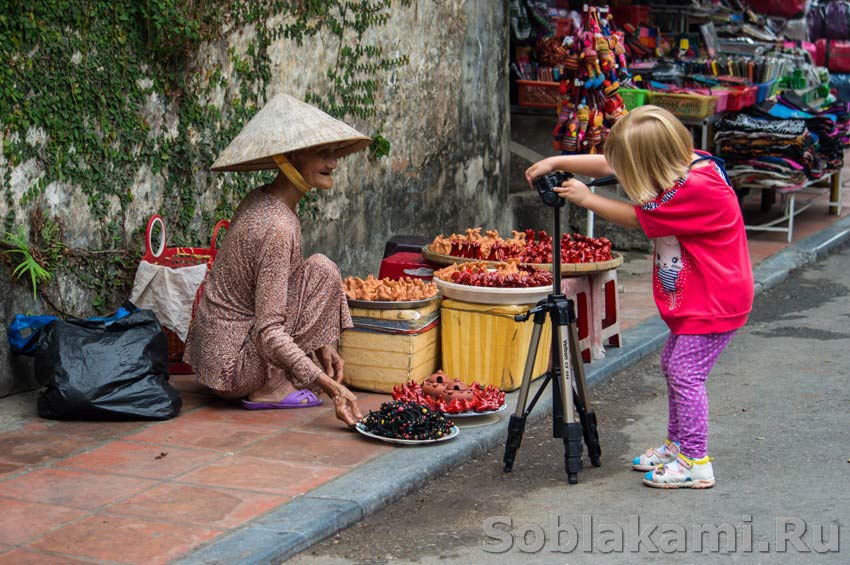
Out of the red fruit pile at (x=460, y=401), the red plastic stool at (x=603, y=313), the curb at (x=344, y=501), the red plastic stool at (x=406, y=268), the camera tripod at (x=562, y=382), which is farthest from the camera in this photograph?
the red plastic stool at (x=406, y=268)

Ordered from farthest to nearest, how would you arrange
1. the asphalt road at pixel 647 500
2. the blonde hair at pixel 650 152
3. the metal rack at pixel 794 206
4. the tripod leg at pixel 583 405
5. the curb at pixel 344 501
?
the metal rack at pixel 794 206, the tripod leg at pixel 583 405, the blonde hair at pixel 650 152, the asphalt road at pixel 647 500, the curb at pixel 344 501

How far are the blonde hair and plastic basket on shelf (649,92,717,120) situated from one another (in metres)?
6.48

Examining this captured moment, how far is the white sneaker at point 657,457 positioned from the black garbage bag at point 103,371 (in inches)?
90.4

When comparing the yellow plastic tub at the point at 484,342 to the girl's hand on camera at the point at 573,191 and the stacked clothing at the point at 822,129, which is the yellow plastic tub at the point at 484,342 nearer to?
the girl's hand on camera at the point at 573,191

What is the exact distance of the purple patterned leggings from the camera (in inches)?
194

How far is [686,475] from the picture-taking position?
4949mm

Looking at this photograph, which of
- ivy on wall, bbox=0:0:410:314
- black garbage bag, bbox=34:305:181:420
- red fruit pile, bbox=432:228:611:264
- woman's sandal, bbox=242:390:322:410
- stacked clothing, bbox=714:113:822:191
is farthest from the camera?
stacked clothing, bbox=714:113:822:191

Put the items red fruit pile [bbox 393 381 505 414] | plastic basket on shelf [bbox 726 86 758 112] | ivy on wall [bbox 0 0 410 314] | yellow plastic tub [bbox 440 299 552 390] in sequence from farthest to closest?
plastic basket on shelf [bbox 726 86 758 112], yellow plastic tub [bbox 440 299 552 390], ivy on wall [bbox 0 0 410 314], red fruit pile [bbox 393 381 505 414]

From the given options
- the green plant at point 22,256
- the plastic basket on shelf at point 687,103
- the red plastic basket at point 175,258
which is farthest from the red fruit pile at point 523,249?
the plastic basket on shelf at point 687,103

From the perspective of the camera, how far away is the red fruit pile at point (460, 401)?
570cm

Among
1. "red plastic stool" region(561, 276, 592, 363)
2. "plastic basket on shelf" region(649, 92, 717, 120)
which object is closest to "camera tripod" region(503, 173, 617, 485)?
"red plastic stool" region(561, 276, 592, 363)

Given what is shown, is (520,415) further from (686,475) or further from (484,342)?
(484,342)

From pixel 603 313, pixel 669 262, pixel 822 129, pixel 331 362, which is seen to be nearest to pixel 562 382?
pixel 669 262

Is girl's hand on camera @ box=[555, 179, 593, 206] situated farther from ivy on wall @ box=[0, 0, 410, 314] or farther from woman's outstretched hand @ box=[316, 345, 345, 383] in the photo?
ivy on wall @ box=[0, 0, 410, 314]
